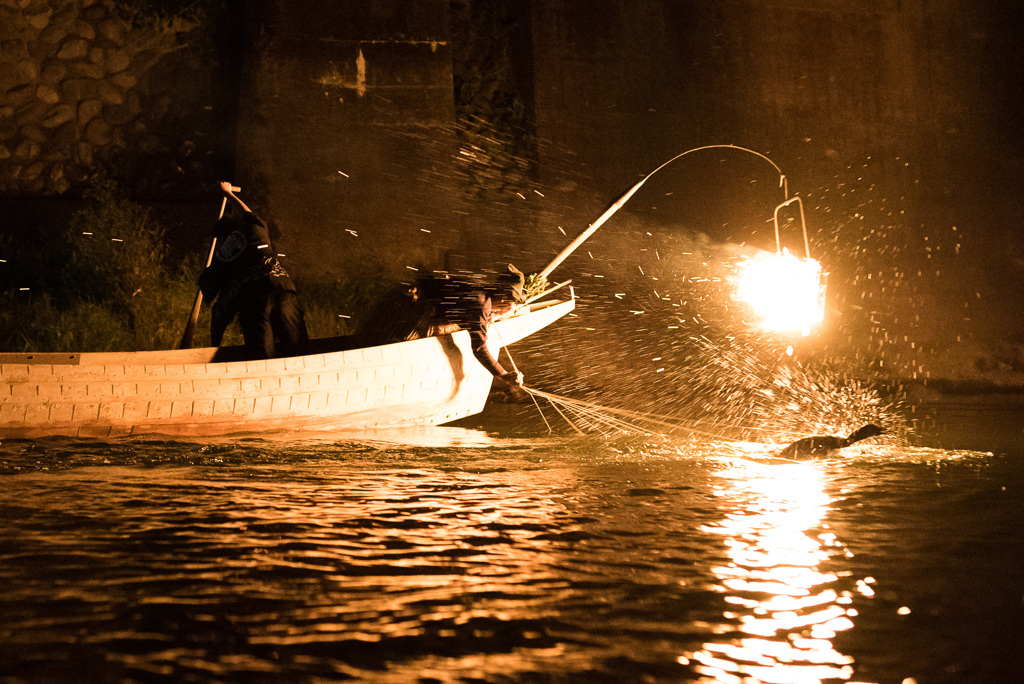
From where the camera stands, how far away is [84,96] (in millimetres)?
10398

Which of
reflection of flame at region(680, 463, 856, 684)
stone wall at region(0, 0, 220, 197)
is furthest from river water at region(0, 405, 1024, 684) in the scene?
stone wall at region(0, 0, 220, 197)

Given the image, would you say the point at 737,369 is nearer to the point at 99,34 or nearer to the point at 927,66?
the point at 927,66

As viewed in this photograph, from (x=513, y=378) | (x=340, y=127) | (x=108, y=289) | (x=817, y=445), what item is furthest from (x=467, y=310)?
(x=108, y=289)

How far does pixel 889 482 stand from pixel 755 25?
21.4 ft

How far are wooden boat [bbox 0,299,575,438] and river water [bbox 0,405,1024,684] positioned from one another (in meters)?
0.31

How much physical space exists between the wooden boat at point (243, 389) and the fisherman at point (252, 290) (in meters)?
0.36

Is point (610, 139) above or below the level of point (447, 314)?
above

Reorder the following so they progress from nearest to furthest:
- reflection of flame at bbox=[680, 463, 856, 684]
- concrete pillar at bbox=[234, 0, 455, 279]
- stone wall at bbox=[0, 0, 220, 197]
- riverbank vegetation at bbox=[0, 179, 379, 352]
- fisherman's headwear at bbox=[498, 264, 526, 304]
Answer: reflection of flame at bbox=[680, 463, 856, 684]
fisherman's headwear at bbox=[498, 264, 526, 304]
riverbank vegetation at bbox=[0, 179, 379, 352]
concrete pillar at bbox=[234, 0, 455, 279]
stone wall at bbox=[0, 0, 220, 197]

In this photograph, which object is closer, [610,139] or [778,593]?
[778,593]

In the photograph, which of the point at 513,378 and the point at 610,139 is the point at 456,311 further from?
the point at 610,139

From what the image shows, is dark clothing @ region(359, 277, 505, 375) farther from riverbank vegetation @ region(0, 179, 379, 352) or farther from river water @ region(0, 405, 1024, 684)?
riverbank vegetation @ region(0, 179, 379, 352)

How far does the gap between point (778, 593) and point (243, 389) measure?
177 inches

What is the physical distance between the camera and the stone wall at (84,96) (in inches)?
405

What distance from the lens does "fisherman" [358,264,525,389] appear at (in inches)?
299
